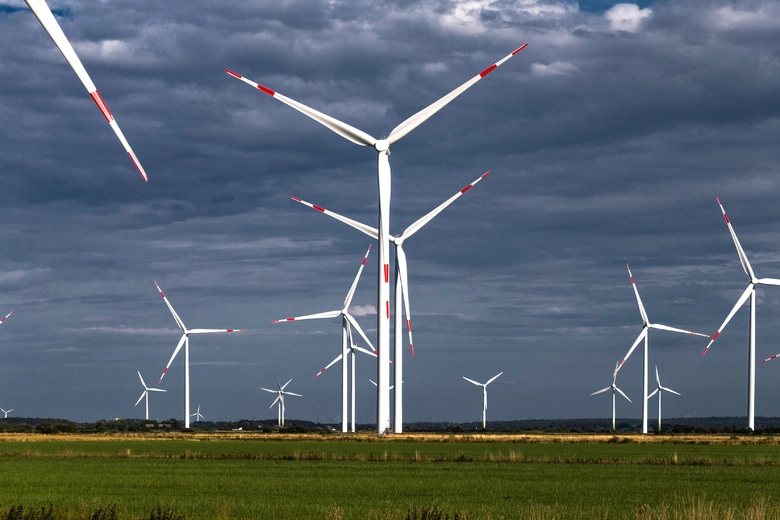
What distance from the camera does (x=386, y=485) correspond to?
159ft

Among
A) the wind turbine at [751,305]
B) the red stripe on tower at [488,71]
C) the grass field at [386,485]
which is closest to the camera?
the grass field at [386,485]

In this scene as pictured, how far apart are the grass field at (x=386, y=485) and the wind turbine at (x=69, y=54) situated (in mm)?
10235

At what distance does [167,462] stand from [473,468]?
66.0ft

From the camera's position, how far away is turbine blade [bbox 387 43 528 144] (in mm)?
78688

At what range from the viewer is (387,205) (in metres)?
99.6

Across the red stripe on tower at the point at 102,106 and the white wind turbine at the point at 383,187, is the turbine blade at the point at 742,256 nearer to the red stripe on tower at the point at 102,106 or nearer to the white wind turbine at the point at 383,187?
the white wind turbine at the point at 383,187

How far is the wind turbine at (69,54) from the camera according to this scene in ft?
83.3

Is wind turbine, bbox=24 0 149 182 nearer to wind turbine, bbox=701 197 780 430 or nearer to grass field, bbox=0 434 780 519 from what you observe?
grass field, bbox=0 434 780 519

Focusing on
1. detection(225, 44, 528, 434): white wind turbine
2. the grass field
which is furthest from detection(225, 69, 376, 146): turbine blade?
the grass field

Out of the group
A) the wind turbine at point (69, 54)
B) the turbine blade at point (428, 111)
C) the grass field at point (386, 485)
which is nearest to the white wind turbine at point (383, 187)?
the turbine blade at point (428, 111)

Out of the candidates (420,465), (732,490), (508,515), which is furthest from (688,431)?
(508,515)

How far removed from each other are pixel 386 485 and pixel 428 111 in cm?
5043

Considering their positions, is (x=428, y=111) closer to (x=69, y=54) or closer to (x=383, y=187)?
(x=383, y=187)

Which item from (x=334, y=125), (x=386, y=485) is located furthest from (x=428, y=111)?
(x=386, y=485)
